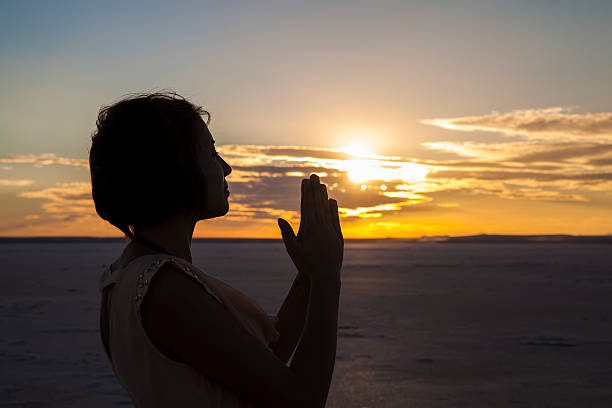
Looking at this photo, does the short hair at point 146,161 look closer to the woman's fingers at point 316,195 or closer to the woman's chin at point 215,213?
the woman's chin at point 215,213

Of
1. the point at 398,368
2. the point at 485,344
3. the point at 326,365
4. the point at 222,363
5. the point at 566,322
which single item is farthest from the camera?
the point at 566,322

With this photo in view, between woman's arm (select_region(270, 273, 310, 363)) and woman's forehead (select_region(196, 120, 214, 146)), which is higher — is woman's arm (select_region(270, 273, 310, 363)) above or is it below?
below

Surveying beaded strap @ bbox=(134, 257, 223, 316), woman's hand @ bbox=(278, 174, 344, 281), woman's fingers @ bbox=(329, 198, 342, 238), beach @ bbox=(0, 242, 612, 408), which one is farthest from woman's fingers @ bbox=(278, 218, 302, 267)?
beach @ bbox=(0, 242, 612, 408)

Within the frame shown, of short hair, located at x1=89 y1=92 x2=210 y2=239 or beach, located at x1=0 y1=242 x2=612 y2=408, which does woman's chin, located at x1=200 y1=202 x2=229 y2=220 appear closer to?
short hair, located at x1=89 y1=92 x2=210 y2=239

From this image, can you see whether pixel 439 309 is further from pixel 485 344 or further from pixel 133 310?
pixel 133 310

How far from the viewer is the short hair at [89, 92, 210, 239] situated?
1.39m

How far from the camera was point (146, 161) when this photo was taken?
4.55 feet

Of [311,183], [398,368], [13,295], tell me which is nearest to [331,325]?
[311,183]

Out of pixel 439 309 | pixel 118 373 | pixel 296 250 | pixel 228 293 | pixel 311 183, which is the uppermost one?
pixel 311 183

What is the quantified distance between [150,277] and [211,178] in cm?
35

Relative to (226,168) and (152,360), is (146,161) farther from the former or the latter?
(152,360)

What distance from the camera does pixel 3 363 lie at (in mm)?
8961

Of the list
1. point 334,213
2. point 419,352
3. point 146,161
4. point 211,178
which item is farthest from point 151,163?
point 419,352

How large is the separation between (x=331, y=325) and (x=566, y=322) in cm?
1364
